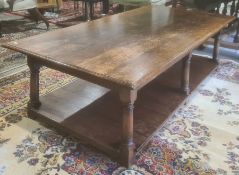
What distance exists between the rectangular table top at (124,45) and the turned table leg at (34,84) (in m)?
0.11

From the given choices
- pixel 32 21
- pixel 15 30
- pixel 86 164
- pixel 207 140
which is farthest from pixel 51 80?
pixel 32 21

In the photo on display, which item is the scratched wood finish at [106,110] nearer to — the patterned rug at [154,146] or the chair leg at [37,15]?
the patterned rug at [154,146]

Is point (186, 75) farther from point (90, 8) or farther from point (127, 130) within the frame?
point (90, 8)

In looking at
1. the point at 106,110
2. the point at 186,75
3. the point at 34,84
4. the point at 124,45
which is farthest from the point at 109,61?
the point at 186,75

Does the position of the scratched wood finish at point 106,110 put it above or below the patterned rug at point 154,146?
above

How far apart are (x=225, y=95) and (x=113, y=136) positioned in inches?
37.8

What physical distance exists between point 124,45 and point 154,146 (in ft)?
1.78

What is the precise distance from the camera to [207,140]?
1535mm

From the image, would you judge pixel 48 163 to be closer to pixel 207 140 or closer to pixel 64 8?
pixel 207 140

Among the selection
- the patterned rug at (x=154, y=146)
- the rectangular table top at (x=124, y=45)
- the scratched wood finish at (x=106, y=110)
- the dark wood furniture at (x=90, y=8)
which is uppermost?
the dark wood furniture at (x=90, y=8)

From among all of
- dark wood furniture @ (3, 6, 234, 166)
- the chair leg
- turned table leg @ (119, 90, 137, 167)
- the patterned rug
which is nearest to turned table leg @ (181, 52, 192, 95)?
dark wood furniture @ (3, 6, 234, 166)

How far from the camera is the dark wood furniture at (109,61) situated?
1.25 m

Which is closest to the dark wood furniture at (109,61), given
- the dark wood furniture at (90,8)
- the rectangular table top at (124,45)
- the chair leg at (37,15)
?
the rectangular table top at (124,45)

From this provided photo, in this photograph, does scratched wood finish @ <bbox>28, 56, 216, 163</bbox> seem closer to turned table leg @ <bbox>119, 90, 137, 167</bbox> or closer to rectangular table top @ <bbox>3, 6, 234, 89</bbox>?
turned table leg @ <bbox>119, 90, 137, 167</bbox>
